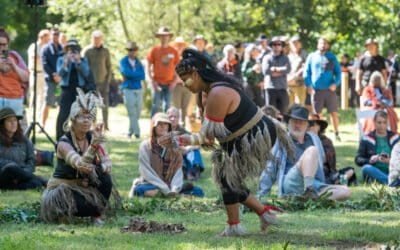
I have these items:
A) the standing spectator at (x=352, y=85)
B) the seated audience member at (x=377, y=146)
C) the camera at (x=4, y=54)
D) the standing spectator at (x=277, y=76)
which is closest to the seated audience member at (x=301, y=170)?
the seated audience member at (x=377, y=146)

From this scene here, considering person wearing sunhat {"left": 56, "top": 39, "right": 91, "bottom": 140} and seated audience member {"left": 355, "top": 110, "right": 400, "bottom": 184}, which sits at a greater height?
person wearing sunhat {"left": 56, "top": 39, "right": 91, "bottom": 140}

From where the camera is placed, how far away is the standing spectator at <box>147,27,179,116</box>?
17984 mm

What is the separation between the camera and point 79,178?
28.8 ft

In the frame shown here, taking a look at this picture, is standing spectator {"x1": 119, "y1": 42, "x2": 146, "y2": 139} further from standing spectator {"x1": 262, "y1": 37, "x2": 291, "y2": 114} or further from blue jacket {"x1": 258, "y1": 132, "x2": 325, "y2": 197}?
blue jacket {"x1": 258, "y1": 132, "x2": 325, "y2": 197}

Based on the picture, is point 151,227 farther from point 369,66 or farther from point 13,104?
point 369,66

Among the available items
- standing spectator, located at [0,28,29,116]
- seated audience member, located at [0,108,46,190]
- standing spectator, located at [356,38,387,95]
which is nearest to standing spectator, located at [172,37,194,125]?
standing spectator, located at [356,38,387,95]

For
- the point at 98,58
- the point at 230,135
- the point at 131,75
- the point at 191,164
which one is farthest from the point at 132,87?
Result: the point at 230,135

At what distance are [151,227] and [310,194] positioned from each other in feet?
8.46

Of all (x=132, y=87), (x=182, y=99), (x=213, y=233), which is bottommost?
(x=213, y=233)

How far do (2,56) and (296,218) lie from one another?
4883mm

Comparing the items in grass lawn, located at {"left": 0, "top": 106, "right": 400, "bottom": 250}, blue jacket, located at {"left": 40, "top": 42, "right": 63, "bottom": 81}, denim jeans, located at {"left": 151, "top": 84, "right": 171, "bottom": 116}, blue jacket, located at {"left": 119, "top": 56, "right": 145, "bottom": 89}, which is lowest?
grass lawn, located at {"left": 0, "top": 106, "right": 400, "bottom": 250}

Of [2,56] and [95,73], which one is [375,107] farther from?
[2,56]

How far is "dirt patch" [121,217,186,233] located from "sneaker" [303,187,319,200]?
7.20 ft

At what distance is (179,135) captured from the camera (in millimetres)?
7910
